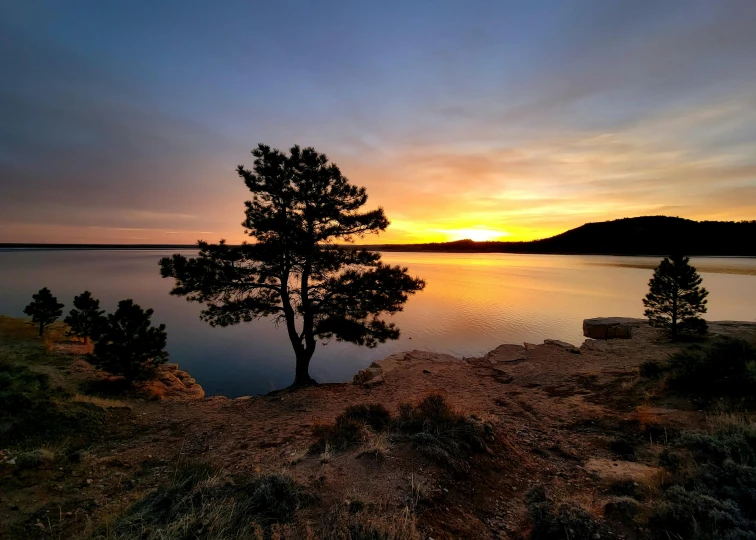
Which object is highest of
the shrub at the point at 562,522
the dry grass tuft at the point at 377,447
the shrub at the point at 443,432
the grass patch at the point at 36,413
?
the shrub at the point at 562,522

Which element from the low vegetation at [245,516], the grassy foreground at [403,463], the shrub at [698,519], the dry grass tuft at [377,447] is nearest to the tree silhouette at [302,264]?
the grassy foreground at [403,463]

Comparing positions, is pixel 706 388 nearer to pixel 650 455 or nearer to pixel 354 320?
pixel 650 455

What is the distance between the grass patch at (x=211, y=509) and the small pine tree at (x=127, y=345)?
9386 mm

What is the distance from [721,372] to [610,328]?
16.5 meters

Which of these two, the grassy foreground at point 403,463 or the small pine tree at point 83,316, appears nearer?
the grassy foreground at point 403,463

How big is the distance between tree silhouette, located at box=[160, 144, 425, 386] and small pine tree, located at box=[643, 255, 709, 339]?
14.6 m

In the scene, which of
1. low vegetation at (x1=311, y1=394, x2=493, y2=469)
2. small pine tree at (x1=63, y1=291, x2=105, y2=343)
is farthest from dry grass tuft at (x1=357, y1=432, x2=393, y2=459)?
small pine tree at (x1=63, y1=291, x2=105, y2=343)

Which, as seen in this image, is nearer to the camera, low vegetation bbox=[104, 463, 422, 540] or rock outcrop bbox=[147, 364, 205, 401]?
low vegetation bbox=[104, 463, 422, 540]

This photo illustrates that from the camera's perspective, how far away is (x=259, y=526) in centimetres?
390

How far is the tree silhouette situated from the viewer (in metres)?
12.3

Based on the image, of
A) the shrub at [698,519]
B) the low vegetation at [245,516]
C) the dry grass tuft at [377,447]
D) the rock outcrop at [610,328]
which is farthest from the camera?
the rock outcrop at [610,328]

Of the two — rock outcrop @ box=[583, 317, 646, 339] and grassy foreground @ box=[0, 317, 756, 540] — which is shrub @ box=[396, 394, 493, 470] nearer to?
grassy foreground @ box=[0, 317, 756, 540]

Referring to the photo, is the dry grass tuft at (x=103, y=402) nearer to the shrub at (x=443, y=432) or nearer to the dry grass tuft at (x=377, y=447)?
the dry grass tuft at (x=377, y=447)

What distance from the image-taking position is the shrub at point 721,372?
754 centimetres
